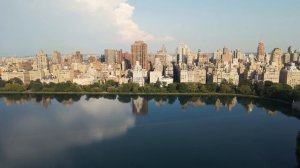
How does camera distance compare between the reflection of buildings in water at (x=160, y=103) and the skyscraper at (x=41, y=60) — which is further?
the skyscraper at (x=41, y=60)

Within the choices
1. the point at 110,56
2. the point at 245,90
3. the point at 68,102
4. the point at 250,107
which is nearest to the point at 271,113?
the point at 250,107

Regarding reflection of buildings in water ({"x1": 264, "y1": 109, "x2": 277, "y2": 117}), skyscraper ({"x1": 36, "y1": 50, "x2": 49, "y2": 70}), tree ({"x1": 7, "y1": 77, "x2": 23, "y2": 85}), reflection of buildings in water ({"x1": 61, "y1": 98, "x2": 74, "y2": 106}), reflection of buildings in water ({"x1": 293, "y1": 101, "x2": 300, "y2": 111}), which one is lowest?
reflection of buildings in water ({"x1": 264, "y1": 109, "x2": 277, "y2": 117})

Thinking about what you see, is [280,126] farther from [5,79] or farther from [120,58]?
[120,58]

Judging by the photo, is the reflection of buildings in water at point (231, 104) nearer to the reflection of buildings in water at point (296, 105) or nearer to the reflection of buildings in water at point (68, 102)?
the reflection of buildings in water at point (296, 105)

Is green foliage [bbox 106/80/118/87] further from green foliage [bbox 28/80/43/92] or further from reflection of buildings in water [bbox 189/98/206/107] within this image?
reflection of buildings in water [bbox 189/98/206/107]

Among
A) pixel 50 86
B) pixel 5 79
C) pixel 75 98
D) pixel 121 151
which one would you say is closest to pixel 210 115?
pixel 121 151

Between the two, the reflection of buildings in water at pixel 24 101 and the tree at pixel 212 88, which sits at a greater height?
the tree at pixel 212 88

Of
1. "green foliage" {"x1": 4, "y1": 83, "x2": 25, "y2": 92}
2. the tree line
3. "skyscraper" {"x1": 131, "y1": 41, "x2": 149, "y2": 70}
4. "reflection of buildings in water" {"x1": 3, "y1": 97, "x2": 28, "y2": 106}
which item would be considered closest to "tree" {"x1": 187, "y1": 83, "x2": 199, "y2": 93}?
the tree line

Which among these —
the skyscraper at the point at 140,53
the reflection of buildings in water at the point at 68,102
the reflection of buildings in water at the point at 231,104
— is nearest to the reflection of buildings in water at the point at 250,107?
the reflection of buildings in water at the point at 231,104

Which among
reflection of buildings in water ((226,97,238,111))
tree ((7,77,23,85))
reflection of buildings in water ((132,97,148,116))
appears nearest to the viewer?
reflection of buildings in water ((132,97,148,116))
